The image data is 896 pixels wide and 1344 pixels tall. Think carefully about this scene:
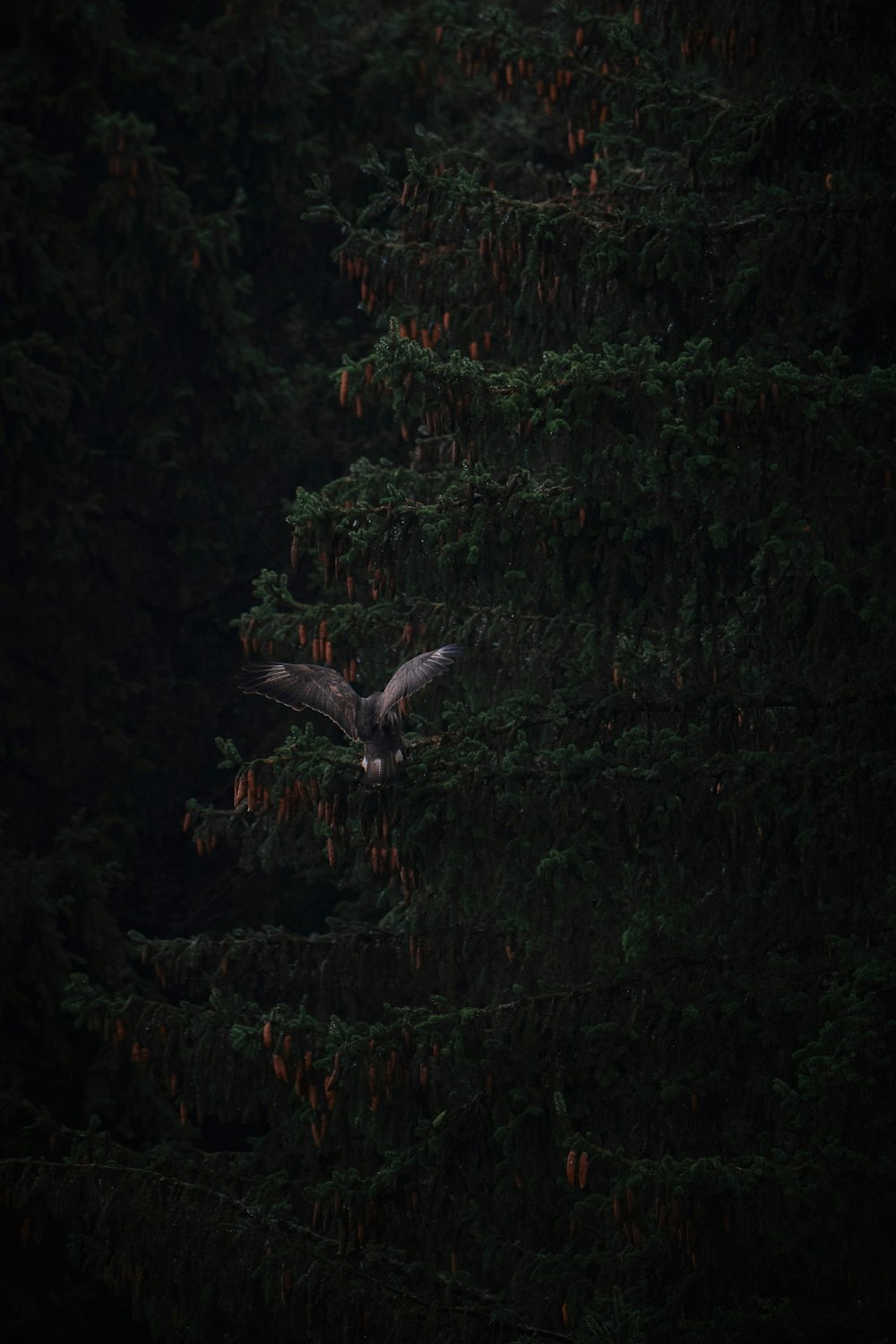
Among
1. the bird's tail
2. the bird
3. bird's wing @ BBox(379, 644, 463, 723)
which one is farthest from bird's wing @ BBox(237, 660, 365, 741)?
the bird's tail

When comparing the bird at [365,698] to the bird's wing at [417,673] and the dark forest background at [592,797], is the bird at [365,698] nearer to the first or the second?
the bird's wing at [417,673]

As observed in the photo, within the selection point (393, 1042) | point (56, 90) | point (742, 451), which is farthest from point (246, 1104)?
point (56, 90)

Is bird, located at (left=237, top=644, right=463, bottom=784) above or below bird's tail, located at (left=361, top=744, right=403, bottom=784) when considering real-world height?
above

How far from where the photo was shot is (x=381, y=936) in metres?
8.30

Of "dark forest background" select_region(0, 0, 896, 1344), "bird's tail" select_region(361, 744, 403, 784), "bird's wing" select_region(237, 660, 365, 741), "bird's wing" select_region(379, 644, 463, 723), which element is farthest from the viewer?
"bird's wing" select_region(237, 660, 365, 741)

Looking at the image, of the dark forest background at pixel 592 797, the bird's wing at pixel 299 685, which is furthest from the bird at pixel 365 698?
the dark forest background at pixel 592 797

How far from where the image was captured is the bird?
6496 mm

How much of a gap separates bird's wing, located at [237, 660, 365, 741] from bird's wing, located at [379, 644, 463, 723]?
14.5 inches

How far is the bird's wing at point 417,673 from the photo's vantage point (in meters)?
6.66

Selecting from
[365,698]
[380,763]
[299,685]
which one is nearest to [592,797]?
[380,763]

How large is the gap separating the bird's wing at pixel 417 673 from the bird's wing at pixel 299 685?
0.37m

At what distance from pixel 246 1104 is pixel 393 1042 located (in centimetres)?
108

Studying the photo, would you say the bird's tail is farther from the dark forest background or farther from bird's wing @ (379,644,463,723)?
bird's wing @ (379,644,463,723)

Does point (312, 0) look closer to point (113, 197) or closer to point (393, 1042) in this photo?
point (113, 197)
